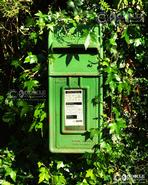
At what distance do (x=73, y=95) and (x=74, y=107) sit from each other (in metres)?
0.11

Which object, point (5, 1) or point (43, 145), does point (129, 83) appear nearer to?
point (43, 145)

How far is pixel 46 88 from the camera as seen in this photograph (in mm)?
4766

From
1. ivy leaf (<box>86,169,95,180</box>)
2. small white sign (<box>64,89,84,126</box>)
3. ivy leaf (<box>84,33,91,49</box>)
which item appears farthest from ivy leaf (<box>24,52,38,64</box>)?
ivy leaf (<box>86,169,95,180</box>)

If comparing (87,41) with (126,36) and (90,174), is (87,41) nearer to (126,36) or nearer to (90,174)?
(126,36)

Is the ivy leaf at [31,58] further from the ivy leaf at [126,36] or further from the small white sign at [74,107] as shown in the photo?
the ivy leaf at [126,36]

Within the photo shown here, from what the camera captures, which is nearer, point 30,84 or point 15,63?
point 30,84

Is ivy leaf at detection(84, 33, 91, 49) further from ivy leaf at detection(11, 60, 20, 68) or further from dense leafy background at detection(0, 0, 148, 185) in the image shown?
ivy leaf at detection(11, 60, 20, 68)

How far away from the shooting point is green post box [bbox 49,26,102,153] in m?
4.21

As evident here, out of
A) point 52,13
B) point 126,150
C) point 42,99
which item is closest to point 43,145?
point 42,99

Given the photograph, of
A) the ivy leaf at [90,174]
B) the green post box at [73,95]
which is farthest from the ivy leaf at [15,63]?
the ivy leaf at [90,174]

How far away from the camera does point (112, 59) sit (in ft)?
15.3

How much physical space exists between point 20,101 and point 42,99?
230 mm

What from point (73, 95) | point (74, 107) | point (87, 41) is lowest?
Answer: point (74, 107)

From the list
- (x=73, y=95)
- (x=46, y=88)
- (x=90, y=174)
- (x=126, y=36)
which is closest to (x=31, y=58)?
(x=46, y=88)
